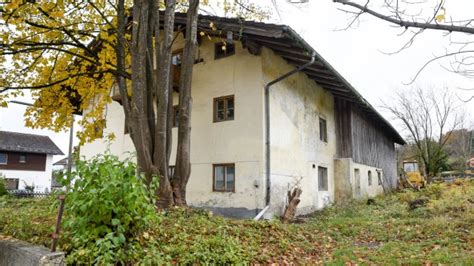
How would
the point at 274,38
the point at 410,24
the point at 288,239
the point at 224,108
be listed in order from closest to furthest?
the point at 410,24, the point at 288,239, the point at 274,38, the point at 224,108

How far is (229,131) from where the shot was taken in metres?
11.3

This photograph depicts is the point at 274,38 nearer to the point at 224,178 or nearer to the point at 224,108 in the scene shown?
the point at 224,108

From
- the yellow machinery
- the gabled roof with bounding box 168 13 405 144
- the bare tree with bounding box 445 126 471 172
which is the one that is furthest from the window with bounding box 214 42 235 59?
the bare tree with bounding box 445 126 471 172

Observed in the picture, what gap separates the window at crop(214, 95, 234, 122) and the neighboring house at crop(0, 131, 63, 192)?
94.5 ft

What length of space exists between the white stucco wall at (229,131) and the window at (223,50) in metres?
0.16

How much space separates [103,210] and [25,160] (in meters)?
38.1

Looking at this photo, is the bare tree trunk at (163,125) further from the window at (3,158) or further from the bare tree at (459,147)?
the bare tree at (459,147)

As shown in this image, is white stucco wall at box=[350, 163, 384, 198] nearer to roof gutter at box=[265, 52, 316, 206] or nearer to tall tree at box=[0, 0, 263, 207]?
roof gutter at box=[265, 52, 316, 206]

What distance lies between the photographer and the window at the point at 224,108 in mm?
11586

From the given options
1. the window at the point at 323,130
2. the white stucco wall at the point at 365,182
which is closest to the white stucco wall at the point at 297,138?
the window at the point at 323,130

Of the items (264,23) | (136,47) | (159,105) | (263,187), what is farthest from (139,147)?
(264,23)

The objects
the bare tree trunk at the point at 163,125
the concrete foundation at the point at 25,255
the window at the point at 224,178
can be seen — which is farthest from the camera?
the window at the point at 224,178

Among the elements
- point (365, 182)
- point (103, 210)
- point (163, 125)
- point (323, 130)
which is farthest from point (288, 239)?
point (365, 182)

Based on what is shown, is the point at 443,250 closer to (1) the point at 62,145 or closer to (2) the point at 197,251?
(2) the point at 197,251
